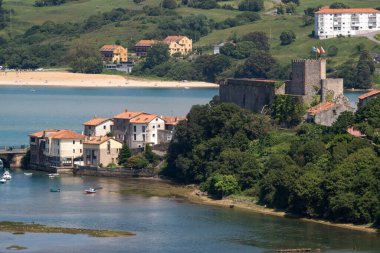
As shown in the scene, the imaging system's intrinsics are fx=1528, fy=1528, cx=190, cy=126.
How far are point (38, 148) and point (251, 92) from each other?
14975 mm

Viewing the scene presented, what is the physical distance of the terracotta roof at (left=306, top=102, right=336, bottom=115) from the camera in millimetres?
96500

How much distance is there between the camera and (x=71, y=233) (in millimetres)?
75125

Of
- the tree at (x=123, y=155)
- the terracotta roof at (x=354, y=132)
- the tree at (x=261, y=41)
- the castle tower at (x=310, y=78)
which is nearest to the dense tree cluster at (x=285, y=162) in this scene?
the terracotta roof at (x=354, y=132)

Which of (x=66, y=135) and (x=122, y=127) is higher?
(x=122, y=127)

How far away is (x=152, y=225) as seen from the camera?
77625 millimetres

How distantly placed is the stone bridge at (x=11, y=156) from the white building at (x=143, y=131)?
7739mm

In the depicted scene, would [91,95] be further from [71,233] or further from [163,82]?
[71,233]

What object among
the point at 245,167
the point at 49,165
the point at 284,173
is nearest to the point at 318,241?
the point at 284,173

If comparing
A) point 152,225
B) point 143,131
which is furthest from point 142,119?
point 152,225

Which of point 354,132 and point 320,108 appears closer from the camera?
point 354,132

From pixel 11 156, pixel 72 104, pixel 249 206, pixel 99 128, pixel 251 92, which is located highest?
pixel 251 92

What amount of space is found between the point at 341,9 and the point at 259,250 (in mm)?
129558

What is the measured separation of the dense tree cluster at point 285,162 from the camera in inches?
3046

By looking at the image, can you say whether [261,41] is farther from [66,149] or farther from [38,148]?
[66,149]
